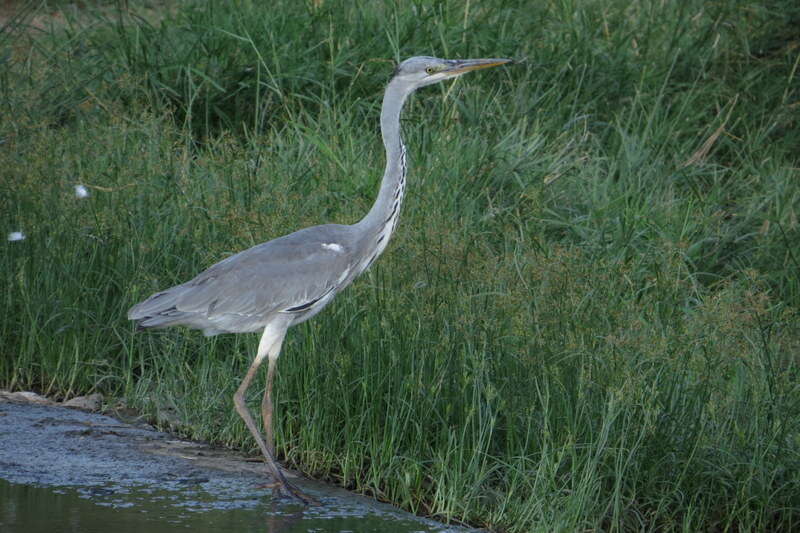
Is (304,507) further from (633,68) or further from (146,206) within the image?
(633,68)

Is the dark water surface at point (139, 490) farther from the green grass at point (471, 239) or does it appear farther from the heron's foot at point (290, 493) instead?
the green grass at point (471, 239)

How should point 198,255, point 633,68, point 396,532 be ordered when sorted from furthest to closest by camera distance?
point 633,68 → point 198,255 → point 396,532

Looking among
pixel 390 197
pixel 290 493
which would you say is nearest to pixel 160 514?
pixel 290 493

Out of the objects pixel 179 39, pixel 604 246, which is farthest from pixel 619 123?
pixel 179 39

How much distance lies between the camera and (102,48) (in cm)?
914

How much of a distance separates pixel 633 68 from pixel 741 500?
5730mm

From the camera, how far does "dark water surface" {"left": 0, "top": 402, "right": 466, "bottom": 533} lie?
14.6ft

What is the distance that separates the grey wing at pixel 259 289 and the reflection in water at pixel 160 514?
79cm

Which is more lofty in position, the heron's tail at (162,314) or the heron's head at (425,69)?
the heron's head at (425,69)

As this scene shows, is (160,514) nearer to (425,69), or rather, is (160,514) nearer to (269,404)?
(269,404)

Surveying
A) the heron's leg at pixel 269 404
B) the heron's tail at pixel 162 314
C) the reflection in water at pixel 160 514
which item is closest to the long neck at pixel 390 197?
the heron's leg at pixel 269 404

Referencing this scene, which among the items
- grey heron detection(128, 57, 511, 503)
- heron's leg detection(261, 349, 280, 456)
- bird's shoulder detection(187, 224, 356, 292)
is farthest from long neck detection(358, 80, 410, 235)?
heron's leg detection(261, 349, 280, 456)

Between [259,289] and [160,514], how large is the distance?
1119 millimetres

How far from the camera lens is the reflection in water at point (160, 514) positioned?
4344 mm
